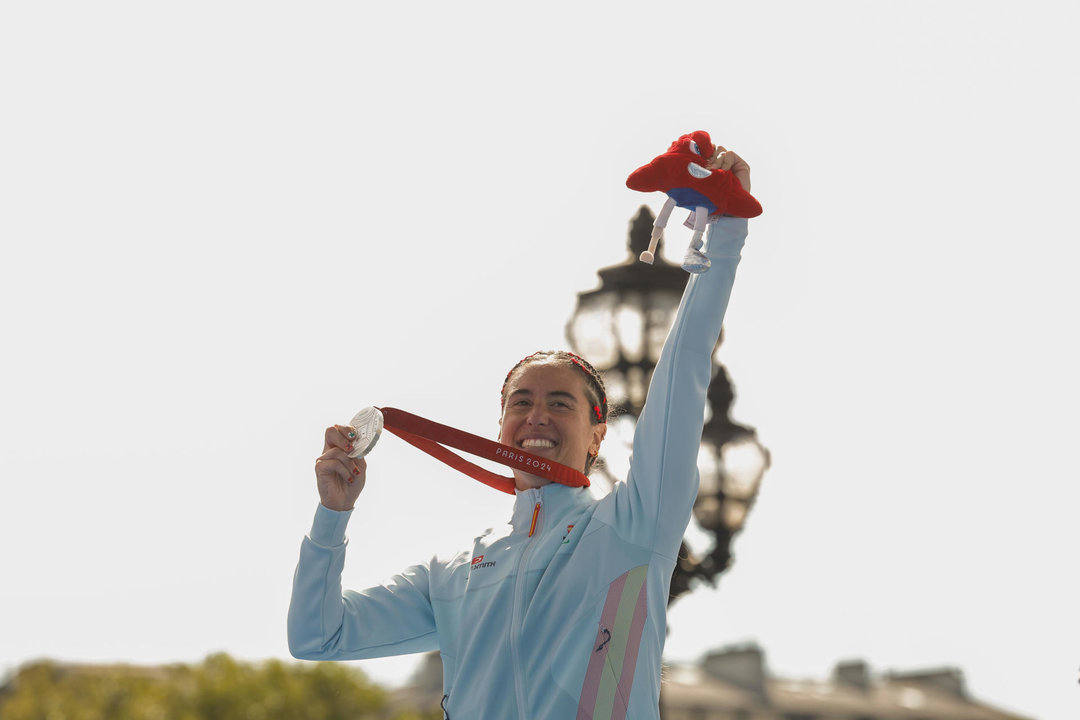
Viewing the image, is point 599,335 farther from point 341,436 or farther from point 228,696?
point 228,696

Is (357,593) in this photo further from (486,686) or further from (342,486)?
(486,686)

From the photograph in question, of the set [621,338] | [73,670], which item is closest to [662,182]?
[621,338]

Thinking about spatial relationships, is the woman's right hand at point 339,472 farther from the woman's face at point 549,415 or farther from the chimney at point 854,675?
the chimney at point 854,675

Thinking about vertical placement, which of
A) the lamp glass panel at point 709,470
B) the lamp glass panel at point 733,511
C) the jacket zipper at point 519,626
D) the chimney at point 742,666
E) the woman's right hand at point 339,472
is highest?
the chimney at point 742,666

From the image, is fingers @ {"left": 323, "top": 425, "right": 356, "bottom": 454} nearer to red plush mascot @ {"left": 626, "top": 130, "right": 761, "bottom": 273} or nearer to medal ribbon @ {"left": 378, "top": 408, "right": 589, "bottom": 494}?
medal ribbon @ {"left": 378, "top": 408, "right": 589, "bottom": 494}

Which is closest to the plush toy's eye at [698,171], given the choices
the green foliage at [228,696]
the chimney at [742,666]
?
the green foliage at [228,696]

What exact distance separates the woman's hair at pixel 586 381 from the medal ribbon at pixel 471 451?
256mm

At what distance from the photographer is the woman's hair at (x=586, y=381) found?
3656 millimetres

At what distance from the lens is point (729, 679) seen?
5156 cm

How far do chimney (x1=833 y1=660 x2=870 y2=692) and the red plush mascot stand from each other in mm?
58619

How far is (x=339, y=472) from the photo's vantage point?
3.34 metres

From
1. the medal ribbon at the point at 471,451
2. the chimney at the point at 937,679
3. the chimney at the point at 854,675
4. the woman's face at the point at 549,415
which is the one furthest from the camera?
the chimney at the point at 937,679

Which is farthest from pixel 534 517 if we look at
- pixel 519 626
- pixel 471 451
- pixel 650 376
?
pixel 650 376

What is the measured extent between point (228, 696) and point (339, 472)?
33755 mm
